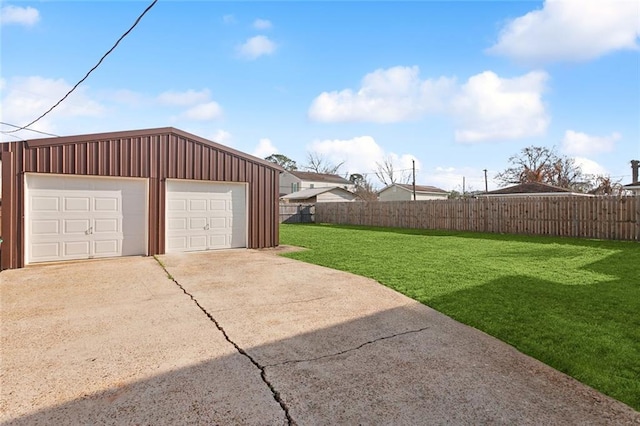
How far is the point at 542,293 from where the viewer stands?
15.2 feet

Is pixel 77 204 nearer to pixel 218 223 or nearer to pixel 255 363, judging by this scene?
pixel 218 223

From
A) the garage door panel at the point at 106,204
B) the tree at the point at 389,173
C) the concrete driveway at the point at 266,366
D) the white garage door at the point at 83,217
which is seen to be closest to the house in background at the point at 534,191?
the tree at the point at 389,173

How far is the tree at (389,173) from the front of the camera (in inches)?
1720

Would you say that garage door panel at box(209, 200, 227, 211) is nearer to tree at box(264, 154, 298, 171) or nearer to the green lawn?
the green lawn

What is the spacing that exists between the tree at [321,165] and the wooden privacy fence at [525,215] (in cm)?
3458

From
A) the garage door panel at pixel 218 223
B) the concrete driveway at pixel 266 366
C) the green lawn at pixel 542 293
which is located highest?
the garage door panel at pixel 218 223

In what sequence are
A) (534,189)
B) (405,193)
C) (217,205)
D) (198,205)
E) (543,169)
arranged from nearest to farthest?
(198,205) → (217,205) → (534,189) → (543,169) → (405,193)

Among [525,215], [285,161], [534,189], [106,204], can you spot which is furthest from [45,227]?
[285,161]

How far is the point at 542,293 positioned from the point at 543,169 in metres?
36.5

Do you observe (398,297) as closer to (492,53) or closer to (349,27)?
(349,27)

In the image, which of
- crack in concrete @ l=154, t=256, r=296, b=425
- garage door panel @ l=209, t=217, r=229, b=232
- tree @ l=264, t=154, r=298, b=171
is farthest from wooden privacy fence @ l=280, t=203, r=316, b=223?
tree @ l=264, t=154, r=298, b=171

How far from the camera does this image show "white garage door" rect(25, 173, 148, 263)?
7301 millimetres

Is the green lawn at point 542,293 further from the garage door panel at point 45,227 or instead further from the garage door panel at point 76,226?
the garage door panel at point 45,227

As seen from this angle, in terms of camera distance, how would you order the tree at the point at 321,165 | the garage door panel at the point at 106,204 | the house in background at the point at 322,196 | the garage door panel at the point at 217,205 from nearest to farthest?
the garage door panel at the point at 106,204
the garage door panel at the point at 217,205
the house in background at the point at 322,196
the tree at the point at 321,165
